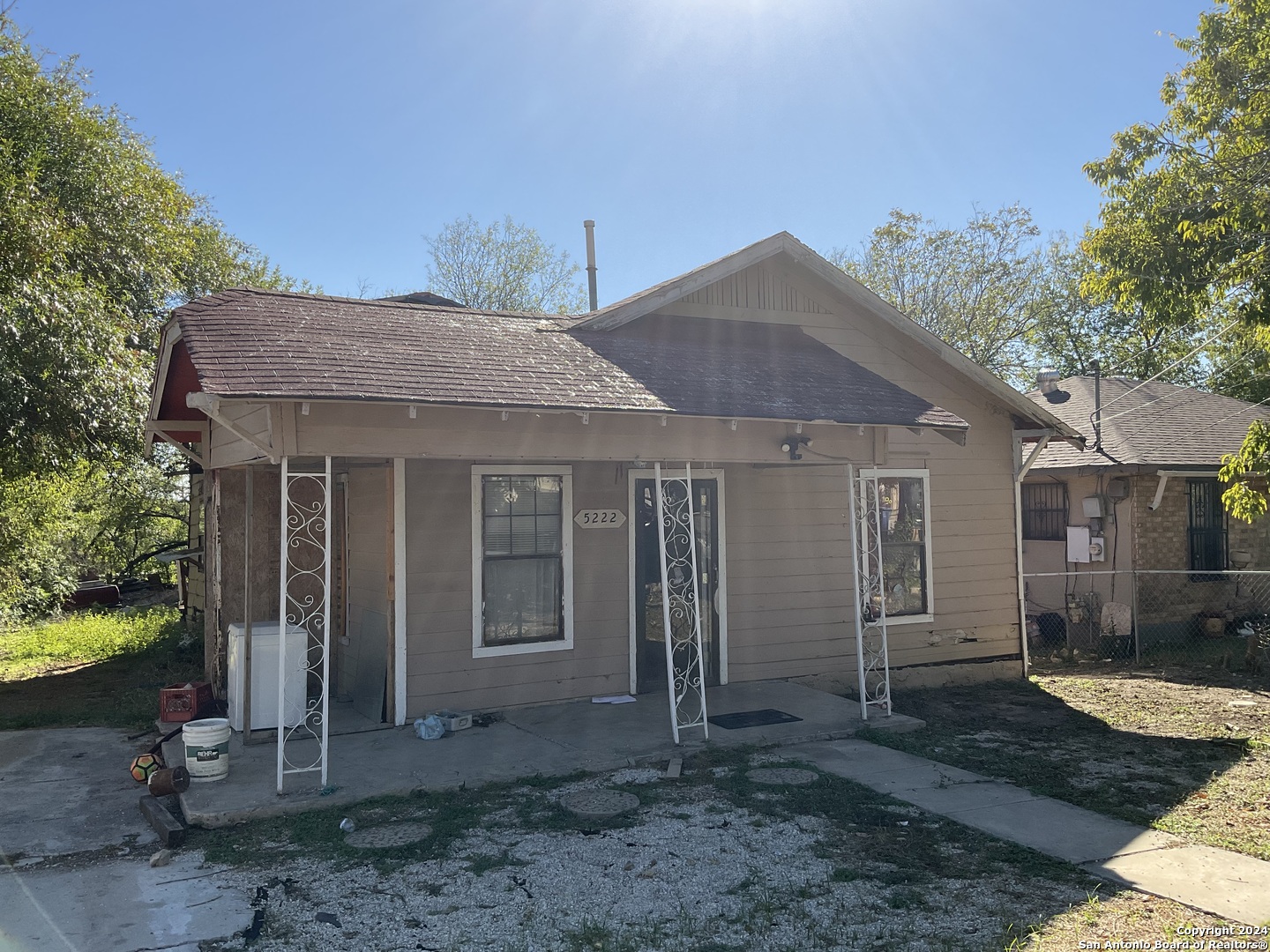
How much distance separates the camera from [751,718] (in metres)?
8.41

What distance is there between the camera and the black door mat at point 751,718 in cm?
818

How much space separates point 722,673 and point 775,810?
3689 mm

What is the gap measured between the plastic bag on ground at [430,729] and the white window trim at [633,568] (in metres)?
2.24

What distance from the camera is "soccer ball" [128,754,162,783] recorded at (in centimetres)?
657

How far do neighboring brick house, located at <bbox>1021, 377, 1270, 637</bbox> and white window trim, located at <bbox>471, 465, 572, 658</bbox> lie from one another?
8969mm

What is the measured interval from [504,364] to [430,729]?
3.01 metres

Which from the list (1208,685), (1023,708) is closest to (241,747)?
(1023,708)

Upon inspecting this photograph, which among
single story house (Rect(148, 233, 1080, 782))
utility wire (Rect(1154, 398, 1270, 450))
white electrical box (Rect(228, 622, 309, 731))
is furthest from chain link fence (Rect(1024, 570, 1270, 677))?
white electrical box (Rect(228, 622, 309, 731))

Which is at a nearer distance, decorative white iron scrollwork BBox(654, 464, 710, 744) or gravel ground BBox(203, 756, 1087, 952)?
gravel ground BBox(203, 756, 1087, 952)

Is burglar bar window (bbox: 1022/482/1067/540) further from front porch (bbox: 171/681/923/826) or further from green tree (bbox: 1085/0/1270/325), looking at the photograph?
front porch (bbox: 171/681/923/826)

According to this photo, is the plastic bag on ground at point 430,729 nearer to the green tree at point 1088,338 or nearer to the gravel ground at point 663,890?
the gravel ground at point 663,890

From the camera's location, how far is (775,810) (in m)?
6.12

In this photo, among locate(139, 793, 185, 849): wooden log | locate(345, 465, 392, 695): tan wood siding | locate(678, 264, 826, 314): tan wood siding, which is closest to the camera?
locate(139, 793, 185, 849): wooden log

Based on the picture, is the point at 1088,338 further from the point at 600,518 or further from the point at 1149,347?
the point at 600,518
